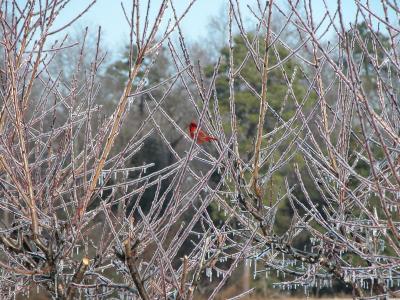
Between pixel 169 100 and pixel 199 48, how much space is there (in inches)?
226

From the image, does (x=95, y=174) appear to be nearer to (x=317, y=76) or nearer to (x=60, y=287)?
(x=60, y=287)

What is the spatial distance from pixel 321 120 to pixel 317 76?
0.24m

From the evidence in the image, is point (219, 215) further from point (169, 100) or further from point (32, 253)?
point (32, 253)

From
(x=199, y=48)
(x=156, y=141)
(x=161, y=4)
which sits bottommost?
(x=161, y=4)

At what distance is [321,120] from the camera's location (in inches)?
145

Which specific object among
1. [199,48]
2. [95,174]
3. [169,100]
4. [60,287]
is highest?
[199,48]

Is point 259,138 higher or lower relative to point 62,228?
higher

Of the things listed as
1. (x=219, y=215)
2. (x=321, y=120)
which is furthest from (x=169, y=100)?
(x=321, y=120)

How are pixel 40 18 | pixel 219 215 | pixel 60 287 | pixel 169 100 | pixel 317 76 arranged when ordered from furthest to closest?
pixel 169 100 < pixel 219 215 < pixel 317 76 < pixel 40 18 < pixel 60 287

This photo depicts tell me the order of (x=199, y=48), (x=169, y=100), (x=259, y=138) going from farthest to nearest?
(x=199, y=48), (x=169, y=100), (x=259, y=138)

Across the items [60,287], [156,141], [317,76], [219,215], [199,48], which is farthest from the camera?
[199,48]

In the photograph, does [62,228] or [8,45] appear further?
[62,228]

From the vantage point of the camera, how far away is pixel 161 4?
273 centimetres

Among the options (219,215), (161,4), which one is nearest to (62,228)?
(161,4)
